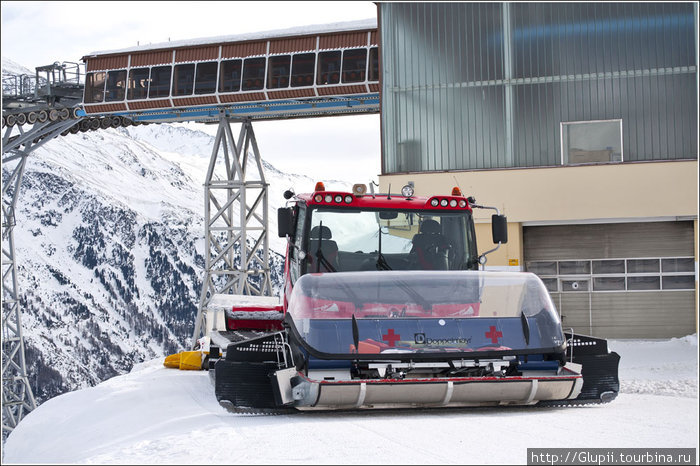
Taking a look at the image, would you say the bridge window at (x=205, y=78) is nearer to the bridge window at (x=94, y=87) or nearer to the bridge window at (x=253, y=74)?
the bridge window at (x=253, y=74)

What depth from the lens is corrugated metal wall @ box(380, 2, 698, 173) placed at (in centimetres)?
2333

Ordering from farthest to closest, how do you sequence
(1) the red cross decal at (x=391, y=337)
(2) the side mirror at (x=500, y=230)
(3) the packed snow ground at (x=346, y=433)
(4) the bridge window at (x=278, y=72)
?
1. (4) the bridge window at (x=278, y=72)
2. (2) the side mirror at (x=500, y=230)
3. (1) the red cross decal at (x=391, y=337)
4. (3) the packed snow ground at (x=346, y=433)

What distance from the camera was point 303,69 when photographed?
102ft

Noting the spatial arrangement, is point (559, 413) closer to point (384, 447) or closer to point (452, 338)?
point (452, 338)

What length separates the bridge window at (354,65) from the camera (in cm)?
3019

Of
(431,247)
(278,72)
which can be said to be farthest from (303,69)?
(431,247)

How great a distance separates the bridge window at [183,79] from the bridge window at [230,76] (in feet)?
3.69

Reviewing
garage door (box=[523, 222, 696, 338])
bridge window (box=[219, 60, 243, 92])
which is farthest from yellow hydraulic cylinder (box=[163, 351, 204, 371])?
bridge window (box=[219, 60, 243, 92])

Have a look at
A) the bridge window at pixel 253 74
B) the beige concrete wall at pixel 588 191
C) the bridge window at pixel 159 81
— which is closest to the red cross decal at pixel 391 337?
the beige concrete wall at pixel 588 191

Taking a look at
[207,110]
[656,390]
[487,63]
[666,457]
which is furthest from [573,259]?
[666,457]

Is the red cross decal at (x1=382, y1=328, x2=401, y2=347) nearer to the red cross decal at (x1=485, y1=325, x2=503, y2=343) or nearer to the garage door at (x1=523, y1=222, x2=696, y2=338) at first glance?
the red cross decal at (x1=485, y1=325, x2=503, y2=343)

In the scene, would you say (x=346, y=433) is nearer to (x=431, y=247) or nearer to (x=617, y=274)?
(x=431, y=247)

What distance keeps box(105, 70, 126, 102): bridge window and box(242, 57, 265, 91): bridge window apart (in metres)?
4.73

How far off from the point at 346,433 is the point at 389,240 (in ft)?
15.0
